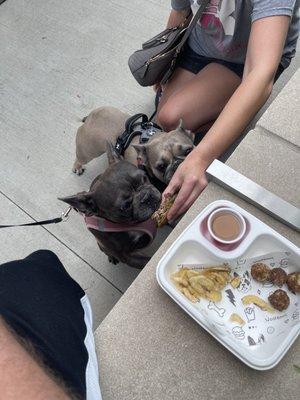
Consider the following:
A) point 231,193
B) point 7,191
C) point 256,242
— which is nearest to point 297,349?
point 256,242

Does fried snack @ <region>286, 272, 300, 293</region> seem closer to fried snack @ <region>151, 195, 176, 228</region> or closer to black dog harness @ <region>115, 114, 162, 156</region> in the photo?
fried snack @ <region>151, 195, 176, 228</region>

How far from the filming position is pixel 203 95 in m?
2.26

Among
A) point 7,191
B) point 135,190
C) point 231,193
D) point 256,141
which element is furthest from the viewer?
point 7,191

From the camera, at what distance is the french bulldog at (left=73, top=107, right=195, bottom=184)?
6.88 feet

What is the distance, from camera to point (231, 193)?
1.42m

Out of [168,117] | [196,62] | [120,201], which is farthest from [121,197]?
[196,62]

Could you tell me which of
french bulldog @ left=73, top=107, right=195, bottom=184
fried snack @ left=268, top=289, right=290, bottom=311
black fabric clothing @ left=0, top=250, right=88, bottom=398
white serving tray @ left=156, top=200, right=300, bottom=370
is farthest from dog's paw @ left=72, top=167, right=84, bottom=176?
fried snack @ left=268, top=289, right=290, bottom=311

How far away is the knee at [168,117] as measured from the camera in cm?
230

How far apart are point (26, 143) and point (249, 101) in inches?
69.9

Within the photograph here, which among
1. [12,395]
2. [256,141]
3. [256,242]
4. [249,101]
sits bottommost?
[12,395]

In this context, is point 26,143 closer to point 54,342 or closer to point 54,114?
point 54,114

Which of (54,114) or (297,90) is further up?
(297,90)

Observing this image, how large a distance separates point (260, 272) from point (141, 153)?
112cm

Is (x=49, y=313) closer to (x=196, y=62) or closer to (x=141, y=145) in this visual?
(x=141, y=145)
